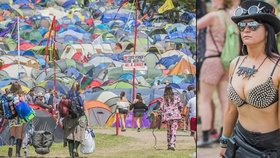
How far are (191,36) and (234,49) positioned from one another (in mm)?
444

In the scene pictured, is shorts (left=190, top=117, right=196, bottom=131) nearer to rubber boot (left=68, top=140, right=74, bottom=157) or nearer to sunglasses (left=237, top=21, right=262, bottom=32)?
rubber boot (left=68, top=140, right=74, bottom=157)

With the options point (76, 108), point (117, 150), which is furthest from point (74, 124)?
point (117, 150)

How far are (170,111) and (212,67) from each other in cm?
62

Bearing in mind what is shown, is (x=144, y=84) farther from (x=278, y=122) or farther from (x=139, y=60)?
(x=278, y=122)

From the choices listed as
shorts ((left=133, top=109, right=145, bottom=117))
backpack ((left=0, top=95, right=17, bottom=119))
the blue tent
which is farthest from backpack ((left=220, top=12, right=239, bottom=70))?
backpack ((left=0, top=95, right=17, bottom=119))

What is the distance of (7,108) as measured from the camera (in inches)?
195

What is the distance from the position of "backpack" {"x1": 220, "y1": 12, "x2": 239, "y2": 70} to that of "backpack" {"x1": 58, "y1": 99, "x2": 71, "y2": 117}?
4.70ft

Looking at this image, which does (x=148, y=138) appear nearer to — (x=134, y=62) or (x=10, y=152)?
(x=134, y=62)

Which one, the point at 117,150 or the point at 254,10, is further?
the point at 117,150

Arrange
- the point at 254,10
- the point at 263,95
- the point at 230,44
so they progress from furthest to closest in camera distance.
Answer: the point at 230,44
the point at 254,10
the point at 263,95

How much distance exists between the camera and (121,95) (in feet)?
16.3

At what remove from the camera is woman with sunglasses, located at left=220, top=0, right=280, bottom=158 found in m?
2.64

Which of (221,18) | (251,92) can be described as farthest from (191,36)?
(251,92)

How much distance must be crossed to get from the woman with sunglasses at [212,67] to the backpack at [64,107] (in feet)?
3.86
